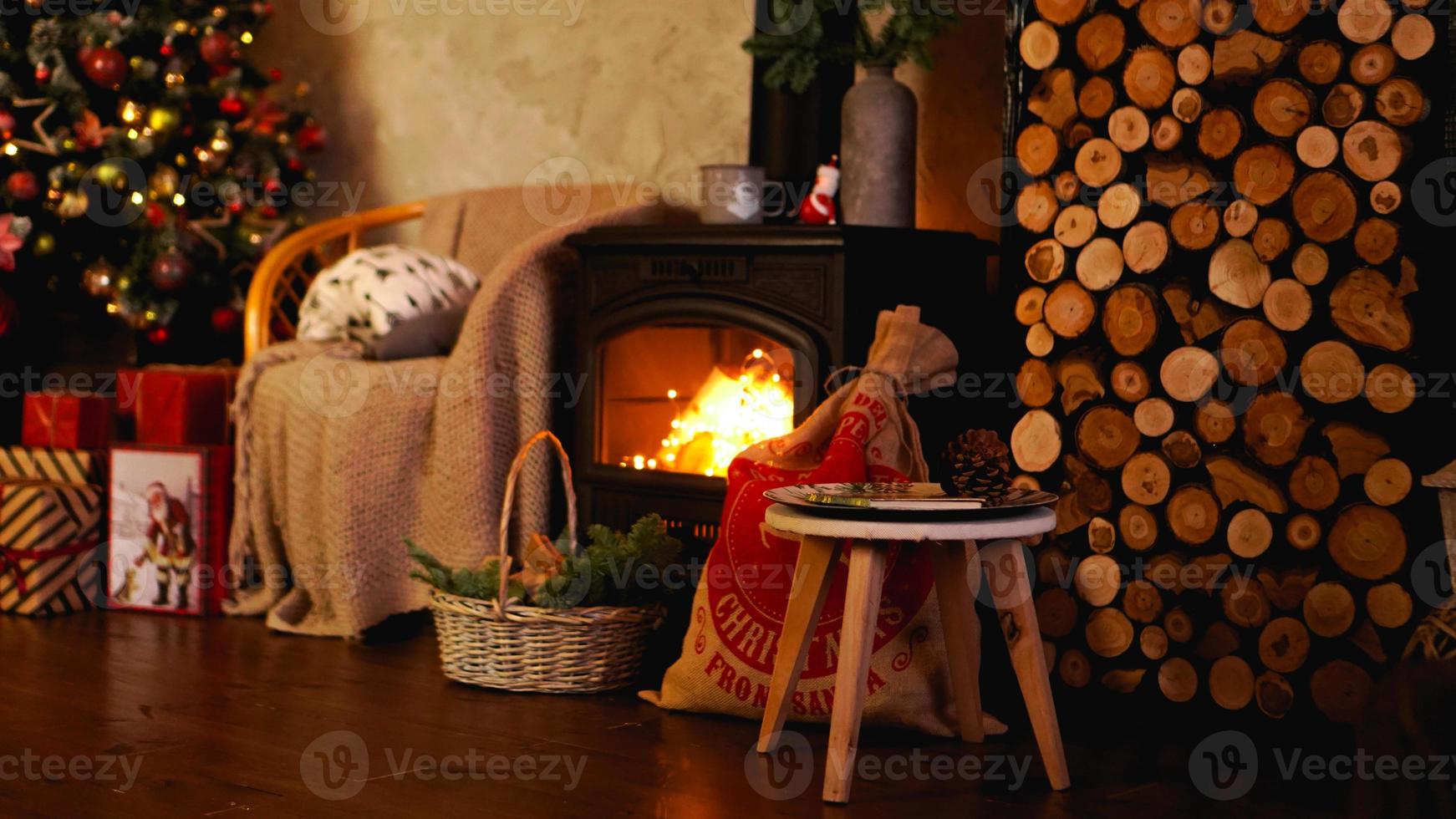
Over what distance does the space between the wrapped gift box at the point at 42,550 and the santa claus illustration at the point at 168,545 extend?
14 centimetres

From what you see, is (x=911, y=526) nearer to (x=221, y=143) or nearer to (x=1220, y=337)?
(x=1220, y=337)

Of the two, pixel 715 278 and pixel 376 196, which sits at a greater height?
pixel 376 196

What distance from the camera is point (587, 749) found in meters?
2.12

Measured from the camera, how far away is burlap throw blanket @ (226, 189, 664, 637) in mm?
2965

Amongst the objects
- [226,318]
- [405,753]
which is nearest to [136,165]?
[226,318]

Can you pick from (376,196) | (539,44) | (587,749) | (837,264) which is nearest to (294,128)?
(376,196)

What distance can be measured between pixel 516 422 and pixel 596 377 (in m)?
0.26

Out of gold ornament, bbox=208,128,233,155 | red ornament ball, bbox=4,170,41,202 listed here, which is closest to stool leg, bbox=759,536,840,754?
gold ornament, bbox=208,128,233,155

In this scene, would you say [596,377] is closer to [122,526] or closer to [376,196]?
[122,526]

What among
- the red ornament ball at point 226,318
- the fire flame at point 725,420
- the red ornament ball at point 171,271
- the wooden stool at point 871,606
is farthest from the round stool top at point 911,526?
the red ornament ball at point 226,318

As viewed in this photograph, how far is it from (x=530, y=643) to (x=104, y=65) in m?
2.34

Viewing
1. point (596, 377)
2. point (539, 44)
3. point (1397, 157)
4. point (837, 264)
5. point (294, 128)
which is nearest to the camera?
point (1397, 157)

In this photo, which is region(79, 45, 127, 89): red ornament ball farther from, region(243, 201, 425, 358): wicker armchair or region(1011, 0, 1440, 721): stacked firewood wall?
region(1011, 0, 1440, 721): stacked firewood wall

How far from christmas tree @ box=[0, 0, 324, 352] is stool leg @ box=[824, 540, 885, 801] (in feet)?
8.52
